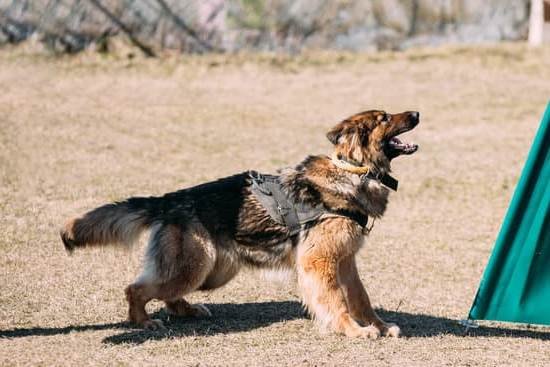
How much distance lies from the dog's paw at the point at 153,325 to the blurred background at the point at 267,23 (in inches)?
529

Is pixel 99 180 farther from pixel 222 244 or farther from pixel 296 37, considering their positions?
pixel 296 37

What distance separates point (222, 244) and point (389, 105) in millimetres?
11612

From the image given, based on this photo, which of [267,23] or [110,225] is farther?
[267,23]

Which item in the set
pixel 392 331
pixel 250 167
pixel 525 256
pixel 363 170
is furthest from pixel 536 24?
pixel 392 331

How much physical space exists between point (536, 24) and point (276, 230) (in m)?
15.7

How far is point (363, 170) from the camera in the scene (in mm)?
7102

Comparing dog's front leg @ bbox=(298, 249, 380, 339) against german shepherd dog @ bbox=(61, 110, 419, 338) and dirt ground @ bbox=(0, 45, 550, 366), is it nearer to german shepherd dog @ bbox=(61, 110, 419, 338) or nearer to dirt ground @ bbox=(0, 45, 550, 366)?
german shepherd dog @ bbox=(61, 110, 419, 338)

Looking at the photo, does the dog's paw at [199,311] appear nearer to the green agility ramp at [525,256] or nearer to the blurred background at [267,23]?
the green agility ramp at [525,256]

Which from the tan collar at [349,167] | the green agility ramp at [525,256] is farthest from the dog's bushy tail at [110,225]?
the green agility ramp at [525,256]

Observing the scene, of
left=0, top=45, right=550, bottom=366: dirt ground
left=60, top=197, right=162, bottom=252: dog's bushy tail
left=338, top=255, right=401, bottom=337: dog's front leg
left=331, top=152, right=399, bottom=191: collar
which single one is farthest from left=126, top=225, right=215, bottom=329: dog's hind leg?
left=331, top=152, right=399, bottom=191: collar

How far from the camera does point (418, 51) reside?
21.2 meters

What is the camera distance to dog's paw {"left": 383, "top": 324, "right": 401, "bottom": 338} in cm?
715

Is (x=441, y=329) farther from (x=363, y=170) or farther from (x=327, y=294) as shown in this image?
(x=363, y=170)

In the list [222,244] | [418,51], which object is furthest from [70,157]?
[418,51]
